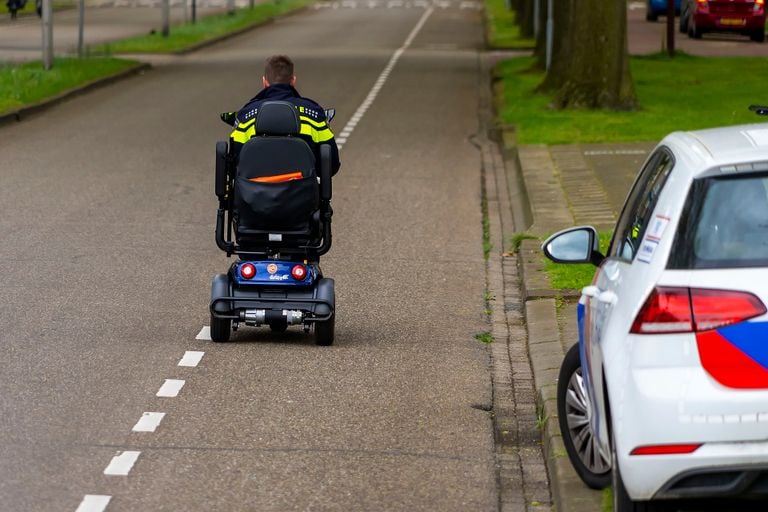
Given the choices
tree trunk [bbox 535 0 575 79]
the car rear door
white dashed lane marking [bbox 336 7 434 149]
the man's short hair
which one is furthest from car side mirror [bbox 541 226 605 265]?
tree trunk [bbox 535 0 575 79]

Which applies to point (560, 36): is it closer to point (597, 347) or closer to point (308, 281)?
point (308, 281)

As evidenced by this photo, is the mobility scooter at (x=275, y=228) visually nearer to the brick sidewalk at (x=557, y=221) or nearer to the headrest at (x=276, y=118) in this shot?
the headrest at (x=276, y=118)

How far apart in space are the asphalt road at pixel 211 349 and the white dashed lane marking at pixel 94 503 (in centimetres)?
1

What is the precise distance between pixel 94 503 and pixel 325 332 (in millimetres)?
3348

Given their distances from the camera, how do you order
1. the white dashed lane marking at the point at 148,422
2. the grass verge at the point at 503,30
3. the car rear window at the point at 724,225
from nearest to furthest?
the car rear window at the point at 724,225 < the white dashed lane marking at the point at 148,422 < the grass verge at the point at 503,30

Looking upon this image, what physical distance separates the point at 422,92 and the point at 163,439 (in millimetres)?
23050

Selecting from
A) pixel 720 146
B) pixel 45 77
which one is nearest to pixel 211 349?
pixel 720 146

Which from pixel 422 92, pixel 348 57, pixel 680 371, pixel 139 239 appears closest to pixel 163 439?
pixel 680 371

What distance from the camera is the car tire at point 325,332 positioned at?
31.8 feet

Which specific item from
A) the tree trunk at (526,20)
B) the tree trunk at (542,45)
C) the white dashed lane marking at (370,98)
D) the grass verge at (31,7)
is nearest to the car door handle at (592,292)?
the white dashed lane marking at (370,98)

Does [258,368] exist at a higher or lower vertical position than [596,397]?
lower

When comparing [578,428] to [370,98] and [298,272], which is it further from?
[370,98]

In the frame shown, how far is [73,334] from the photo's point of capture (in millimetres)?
9953

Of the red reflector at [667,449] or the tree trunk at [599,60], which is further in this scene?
the tree trunk at [599,60]
